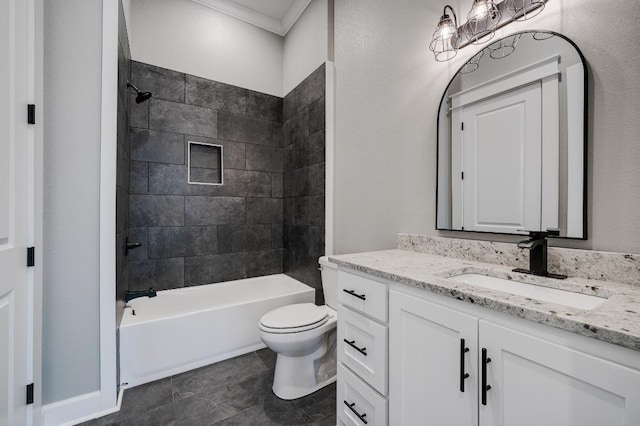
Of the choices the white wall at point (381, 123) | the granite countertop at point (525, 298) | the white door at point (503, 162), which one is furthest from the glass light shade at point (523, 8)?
the granite countertop at point (525, 298)

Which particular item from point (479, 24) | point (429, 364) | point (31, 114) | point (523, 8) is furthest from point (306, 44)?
point (429, 364)

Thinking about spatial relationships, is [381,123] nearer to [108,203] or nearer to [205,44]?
[108,203]

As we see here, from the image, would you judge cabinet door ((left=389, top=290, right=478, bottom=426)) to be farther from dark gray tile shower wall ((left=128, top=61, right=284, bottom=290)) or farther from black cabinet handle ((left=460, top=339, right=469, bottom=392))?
dark gray tile shower wall ((left=128, top=61, right=284, bottom=290))

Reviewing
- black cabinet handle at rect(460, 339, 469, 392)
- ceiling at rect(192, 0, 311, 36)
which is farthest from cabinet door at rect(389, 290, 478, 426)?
ceiling at rect(192, 0, 311, 36)

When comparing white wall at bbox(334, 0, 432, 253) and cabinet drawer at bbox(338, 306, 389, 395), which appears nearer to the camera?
cabinet drawer at bbox(338, 306, 389, 395)

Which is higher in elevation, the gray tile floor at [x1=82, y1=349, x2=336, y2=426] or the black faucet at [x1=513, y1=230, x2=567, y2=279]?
the black faucet at [x1=513, y1=230, x2=567, y2=279]

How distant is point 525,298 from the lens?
29.2 inches

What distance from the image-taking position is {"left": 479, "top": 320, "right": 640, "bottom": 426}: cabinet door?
563 millimetres

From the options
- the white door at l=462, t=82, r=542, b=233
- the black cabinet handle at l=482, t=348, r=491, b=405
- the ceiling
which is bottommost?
the black cabinet handle at l=482, t=348, r=491, b=405

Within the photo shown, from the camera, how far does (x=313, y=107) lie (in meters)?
2.63

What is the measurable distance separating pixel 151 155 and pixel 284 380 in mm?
2148

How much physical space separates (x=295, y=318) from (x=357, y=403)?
0.63m

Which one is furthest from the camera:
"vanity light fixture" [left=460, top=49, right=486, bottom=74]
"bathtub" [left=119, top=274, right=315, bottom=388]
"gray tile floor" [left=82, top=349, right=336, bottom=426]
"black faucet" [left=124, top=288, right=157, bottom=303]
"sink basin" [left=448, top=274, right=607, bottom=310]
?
"black faucet" [left=124, top=288, right=157, bottom=303]

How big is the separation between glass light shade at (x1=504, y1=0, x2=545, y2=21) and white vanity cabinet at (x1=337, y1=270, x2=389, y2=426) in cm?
127
